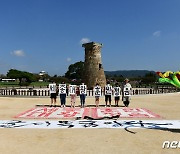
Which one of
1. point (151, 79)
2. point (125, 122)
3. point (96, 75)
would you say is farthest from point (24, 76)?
point (125, 122)

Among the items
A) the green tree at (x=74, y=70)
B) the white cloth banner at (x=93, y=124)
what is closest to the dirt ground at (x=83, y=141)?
the white cloth banner at (x=93, y=124)

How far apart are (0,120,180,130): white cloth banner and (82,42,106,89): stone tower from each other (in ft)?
70.7

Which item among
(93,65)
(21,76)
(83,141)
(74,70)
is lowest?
(83,141)

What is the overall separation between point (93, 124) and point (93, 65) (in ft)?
73.3

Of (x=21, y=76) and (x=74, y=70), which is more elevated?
(x=74, y=70)

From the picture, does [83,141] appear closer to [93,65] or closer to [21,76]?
[93,65]

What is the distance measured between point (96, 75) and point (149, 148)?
25803mm

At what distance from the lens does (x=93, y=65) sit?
105ft

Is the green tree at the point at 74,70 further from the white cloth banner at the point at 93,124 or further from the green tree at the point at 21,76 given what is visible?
the white cloth banner at the point at 93,124

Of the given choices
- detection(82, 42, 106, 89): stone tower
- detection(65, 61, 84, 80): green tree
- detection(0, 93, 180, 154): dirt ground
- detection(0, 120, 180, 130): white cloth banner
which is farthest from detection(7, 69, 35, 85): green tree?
detection(0, 93, 180, 154): dirt ground

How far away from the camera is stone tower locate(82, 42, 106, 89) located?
3174cm

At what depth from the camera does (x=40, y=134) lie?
824 centimetres

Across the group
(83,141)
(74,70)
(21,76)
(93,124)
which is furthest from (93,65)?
(74,70)

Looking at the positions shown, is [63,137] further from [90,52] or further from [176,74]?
[90,52]
